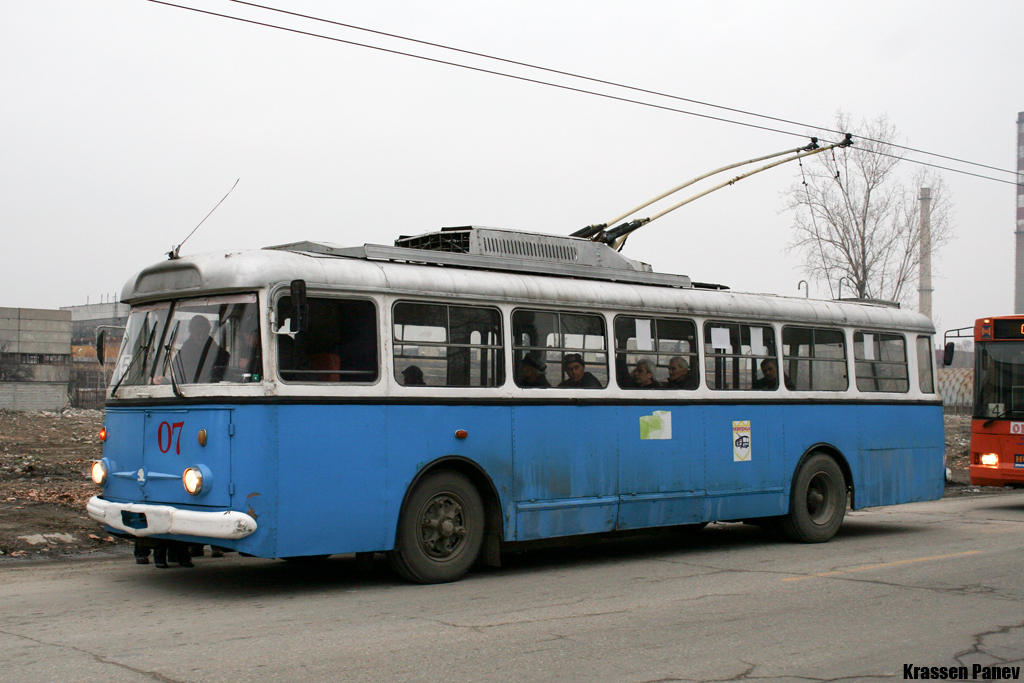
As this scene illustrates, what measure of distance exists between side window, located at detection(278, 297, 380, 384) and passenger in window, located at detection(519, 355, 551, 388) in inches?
60.4

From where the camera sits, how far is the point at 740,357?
11305 millimetres

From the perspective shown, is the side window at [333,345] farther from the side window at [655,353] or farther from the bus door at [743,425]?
the bus door at [743,425]

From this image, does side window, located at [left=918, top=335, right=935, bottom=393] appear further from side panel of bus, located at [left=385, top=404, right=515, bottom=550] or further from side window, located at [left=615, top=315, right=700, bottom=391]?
side panel of bus, located at [left=385, top=404, right=515, bottom=550]

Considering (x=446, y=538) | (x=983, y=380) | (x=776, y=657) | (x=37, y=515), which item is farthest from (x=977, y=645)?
(x=983, y=380)

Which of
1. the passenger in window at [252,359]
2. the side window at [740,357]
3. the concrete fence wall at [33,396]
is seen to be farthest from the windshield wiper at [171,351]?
the concrete fence wall at [33,396]

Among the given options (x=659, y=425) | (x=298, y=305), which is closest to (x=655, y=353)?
(x=659, y=425)

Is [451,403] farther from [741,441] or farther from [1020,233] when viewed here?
[1020,233]

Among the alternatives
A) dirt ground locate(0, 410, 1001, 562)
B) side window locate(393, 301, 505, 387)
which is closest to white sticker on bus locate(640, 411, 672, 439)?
side window locate(393, 301, 505, 387)

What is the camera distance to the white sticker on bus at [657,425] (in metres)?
10.3

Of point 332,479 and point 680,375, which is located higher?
point 680,375

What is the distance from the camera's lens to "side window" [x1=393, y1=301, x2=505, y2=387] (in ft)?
28.1

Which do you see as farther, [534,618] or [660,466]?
[660,466]

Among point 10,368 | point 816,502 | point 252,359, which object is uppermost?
point 10,368

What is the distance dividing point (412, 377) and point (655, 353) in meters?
2.94
